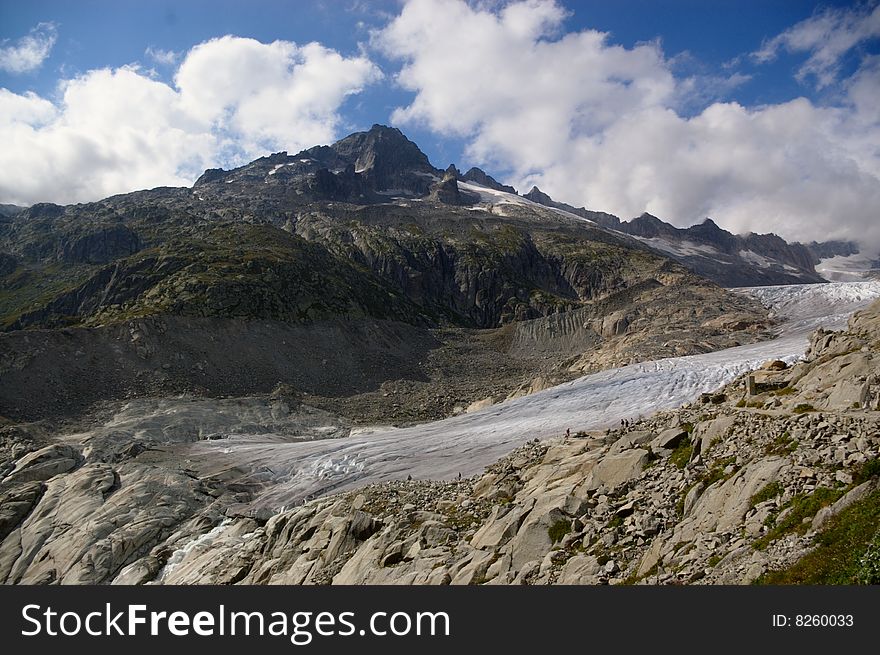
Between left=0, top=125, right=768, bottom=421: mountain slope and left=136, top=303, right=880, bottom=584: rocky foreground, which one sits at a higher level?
left=0, top=125, right=768, bottom=421: mountain slope

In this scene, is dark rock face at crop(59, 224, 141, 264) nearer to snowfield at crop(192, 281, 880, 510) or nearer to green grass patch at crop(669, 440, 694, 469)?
snowfield at crop(192, 281, 880, 510)

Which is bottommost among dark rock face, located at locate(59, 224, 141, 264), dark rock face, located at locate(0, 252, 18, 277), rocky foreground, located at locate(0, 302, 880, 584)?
rocky foreground, located at locate(0, 302, 880, 584)

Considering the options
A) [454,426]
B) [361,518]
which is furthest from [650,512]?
[454,426]

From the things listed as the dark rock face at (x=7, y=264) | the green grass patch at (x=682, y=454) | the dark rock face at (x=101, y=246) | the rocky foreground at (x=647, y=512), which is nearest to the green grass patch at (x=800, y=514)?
the rocky foreground at (x=647, y=512)

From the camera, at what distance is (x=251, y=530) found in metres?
33.0

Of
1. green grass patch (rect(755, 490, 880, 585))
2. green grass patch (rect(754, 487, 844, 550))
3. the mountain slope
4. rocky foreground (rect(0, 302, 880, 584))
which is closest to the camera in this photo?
green grass patch (rect(755, 490, 880, 585))

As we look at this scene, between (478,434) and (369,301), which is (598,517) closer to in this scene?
(478,434)

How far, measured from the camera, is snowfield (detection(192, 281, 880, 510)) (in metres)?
42.6

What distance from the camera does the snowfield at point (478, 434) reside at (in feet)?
140

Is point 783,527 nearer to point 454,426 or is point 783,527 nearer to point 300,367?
point 454,426

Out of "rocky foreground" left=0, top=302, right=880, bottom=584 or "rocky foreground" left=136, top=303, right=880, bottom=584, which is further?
"rocky foreground" left=0, top=302, right=880, bottom=584

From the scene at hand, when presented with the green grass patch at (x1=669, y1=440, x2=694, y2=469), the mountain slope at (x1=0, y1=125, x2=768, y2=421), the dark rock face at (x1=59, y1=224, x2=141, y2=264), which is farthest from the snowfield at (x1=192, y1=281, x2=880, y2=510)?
the dark rock face at (x1=59, y1=224, x2=141, y2=264)

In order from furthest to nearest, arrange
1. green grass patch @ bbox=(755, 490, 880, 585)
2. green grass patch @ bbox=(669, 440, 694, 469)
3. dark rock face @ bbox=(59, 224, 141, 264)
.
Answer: dark rock face @ bbox=(59, 224, 141, 264) → green grass patch @ bbox=(669, 440, 694, 469) → green grass patch @ bbox=(755, 490, 880, 585)

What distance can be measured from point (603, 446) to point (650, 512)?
7.80 m
